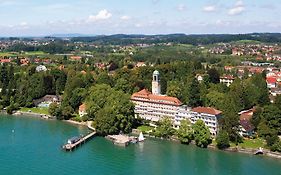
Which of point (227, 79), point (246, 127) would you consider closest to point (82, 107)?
point (246, 127)

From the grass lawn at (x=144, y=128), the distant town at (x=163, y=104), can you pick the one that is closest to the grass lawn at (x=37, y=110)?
the distant town at (x=163, y=104)

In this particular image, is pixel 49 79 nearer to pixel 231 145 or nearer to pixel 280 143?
pixel 231 145

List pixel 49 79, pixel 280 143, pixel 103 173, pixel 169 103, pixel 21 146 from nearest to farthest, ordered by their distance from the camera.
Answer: pixel 103 173 → pixel 280 143 → pixel 21 146 → pixel 169 103 → pixel 49 79

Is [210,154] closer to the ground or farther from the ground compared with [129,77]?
closer to the ground

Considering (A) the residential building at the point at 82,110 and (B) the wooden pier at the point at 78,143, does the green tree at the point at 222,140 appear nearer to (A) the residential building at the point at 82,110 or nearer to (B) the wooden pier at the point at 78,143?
(B) the wooden pier at the point at 78,143

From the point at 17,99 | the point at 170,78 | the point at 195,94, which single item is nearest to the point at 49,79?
the point at 17,99

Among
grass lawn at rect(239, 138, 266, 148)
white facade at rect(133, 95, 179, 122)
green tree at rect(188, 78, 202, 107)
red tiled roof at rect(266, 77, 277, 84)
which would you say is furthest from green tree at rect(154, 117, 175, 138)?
red tiled roof at rect(266, 77, 277, 84)
